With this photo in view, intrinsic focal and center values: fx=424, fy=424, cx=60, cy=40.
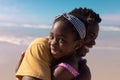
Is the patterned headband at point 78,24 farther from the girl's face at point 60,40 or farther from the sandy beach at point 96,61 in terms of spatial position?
the sandy beach at point 96,61

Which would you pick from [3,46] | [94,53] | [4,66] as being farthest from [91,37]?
[3,46]

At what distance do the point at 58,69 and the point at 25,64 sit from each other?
0.19 m

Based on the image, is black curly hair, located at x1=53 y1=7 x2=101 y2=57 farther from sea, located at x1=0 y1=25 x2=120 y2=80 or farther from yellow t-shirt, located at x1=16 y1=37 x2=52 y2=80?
sea, located at x1=0 y1=25 x2=120 y2=80

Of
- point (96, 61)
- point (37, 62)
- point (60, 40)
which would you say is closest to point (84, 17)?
point (60, 40)

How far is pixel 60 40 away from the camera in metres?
2.28

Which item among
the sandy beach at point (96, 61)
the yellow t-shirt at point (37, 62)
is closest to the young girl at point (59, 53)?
the yellow t-shirt at point (37, 62)

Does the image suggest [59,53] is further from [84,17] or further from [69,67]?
[84,17]

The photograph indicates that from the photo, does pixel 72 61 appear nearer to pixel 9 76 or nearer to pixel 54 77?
pixel 54 77

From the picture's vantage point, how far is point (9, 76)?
7.34m

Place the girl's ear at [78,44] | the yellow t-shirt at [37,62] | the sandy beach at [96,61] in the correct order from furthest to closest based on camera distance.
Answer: the sandy beach at [96,61], the girl's ear at [78,44], the yellow t-shirt at [37,62]

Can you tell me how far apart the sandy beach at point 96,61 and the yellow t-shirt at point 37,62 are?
4930 mm

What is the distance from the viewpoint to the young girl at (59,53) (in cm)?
224

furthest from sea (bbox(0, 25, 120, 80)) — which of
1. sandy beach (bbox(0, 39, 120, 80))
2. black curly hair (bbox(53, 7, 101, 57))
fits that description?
black curly hair (bbox(53, 7, 101, 57))

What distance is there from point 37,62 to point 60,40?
17cm
